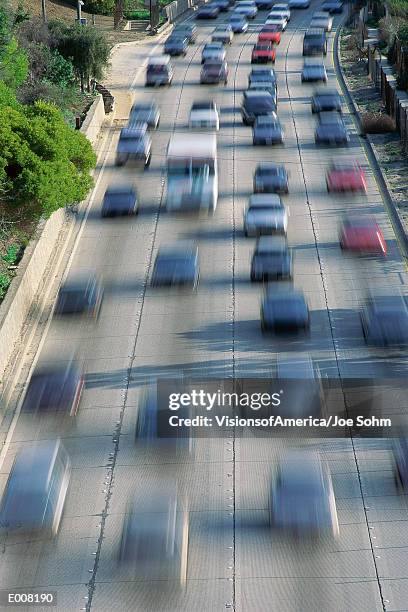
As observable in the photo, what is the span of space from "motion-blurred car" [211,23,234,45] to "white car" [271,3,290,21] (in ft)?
27.1

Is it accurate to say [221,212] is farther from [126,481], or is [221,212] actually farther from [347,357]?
[126,481]

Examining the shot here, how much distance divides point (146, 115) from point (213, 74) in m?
13.0

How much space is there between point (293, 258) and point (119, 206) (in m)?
10.4

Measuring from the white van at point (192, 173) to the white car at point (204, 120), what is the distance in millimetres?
5315

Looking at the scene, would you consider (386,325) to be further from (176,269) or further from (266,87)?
(266,87)

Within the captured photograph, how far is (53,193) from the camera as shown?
1825 inches

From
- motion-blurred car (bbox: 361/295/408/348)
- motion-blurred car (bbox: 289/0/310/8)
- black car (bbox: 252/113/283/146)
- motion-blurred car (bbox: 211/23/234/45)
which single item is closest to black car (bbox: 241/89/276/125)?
black car (bbox: 252/113/283/146)

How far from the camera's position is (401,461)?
104 feet

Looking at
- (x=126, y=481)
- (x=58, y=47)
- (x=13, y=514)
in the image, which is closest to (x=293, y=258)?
(x=126, y=481)

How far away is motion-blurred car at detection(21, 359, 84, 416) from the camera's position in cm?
3506

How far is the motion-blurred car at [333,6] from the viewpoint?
10881cm

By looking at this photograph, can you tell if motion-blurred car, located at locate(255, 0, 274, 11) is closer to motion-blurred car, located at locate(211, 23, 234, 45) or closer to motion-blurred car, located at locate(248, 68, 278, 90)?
motion-blurred car, located at locate(211, 23, 234, 45)

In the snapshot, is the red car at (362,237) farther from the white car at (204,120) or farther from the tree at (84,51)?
the tree at (84,51)

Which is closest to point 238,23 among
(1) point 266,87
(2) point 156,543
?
(1) point 266,87
